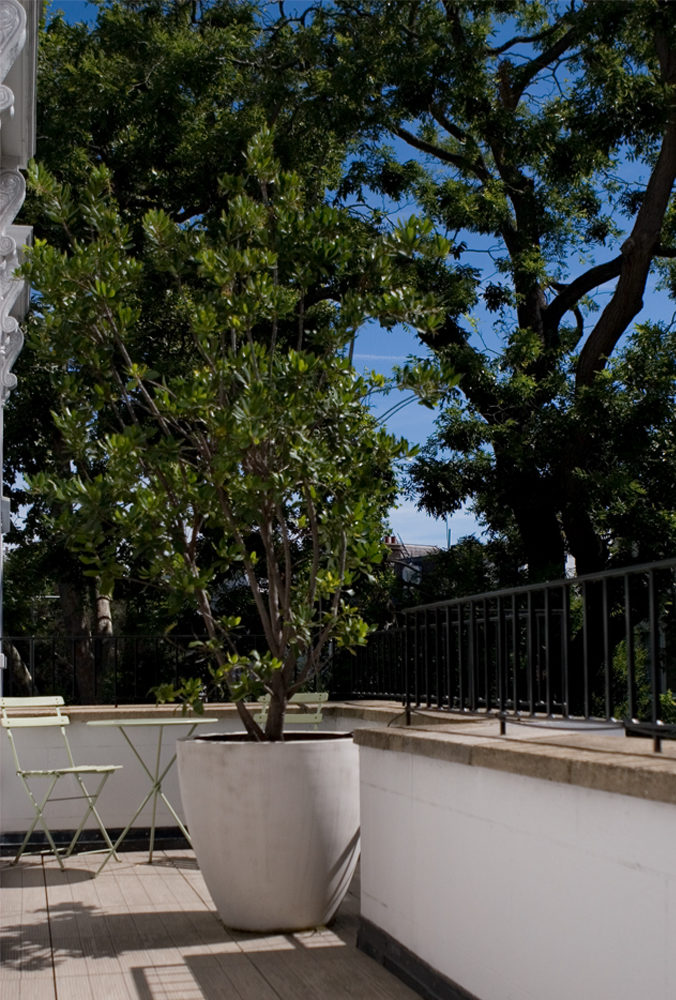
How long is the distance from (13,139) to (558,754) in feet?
22.9

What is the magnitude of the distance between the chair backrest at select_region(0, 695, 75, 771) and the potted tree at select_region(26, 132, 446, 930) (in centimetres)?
225

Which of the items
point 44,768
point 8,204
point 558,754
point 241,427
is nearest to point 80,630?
point 44,768

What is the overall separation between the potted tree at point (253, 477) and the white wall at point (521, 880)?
47 centimetres

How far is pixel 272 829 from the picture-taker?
5551 mm

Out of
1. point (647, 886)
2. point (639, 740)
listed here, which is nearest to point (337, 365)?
point (639, 740)

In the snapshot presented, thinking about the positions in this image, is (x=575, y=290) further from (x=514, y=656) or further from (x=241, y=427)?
(x=514, y=656)

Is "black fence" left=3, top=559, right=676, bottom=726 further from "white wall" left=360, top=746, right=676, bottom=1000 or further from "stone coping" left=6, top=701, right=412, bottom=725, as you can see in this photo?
"white wall" left=360, top=746, right=676, bottom=1000

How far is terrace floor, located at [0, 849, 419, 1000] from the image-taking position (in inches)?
188

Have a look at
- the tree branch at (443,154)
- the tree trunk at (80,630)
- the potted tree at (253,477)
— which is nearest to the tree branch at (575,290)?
the tree branch at (443,154)

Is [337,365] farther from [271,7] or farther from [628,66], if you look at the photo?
[271,7]

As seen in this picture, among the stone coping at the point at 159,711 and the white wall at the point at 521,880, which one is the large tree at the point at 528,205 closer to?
the stone coping at the point at 159,711

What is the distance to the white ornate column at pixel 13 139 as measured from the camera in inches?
276

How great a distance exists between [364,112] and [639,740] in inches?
466

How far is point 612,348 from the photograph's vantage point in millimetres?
14648
